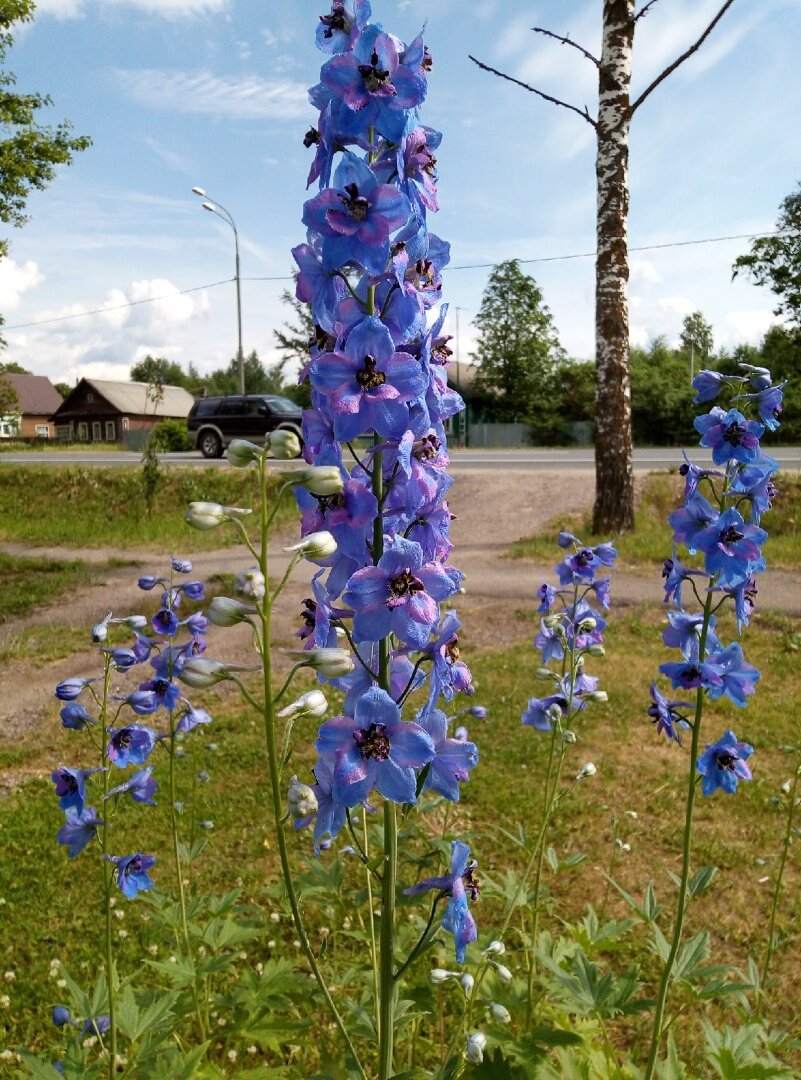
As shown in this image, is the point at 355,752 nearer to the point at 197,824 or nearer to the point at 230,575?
the point at 197,824

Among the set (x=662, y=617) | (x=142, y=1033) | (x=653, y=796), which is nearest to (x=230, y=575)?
(x=662, y=617)

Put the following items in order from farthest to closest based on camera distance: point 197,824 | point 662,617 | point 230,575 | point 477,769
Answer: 1. point 230,575
2. point 662,617
3. point 477,769
4. point 197,824

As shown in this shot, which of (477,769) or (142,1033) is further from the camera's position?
(477,769)

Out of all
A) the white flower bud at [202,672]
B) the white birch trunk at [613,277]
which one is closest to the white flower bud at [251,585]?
the white flower bud at [202,672]

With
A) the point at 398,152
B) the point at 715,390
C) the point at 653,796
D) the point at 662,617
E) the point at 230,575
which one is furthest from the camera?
the point at 230,575

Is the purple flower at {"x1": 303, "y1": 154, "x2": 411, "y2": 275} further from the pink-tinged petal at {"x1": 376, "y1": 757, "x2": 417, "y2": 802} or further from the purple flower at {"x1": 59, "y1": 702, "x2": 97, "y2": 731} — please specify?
the purple flower at {"x1": 59, "y1": 702, "x2": 97, "y2": 731}

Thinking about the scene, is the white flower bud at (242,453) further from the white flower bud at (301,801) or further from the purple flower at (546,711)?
the purple flower at (546,711)

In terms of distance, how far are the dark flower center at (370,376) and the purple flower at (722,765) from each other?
59.5 inches

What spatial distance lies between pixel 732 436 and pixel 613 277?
826cm

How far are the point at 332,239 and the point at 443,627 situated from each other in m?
0.76

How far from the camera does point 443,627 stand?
1.53 metres

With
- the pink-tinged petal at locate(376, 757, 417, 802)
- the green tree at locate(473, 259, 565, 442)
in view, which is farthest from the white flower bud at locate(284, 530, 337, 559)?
the green tree at locate(473, 259, 565, 442)

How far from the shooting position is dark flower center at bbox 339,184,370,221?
139 centimetres

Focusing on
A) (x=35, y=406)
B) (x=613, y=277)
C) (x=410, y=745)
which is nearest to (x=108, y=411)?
(x=35, y=406)
